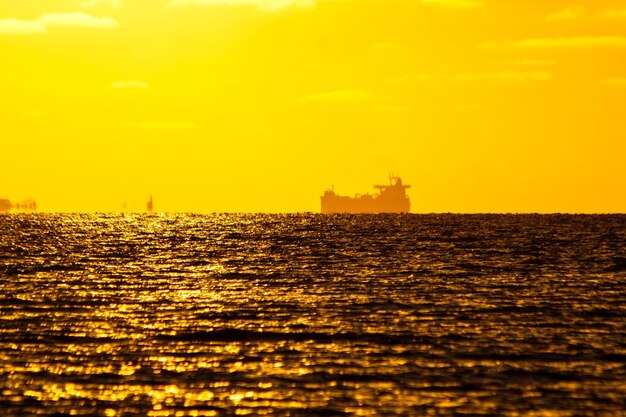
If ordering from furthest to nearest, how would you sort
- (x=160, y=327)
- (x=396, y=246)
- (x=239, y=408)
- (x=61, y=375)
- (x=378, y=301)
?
(x=396, y=246) < (x=378, y=301) < (x=160, y=327) < (x=61, y=375) < (x=239, y=408)

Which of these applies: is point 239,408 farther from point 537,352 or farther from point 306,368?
point 537,352

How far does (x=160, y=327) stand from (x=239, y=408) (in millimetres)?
16273

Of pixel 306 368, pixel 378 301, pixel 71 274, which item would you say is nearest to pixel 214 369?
pixel 306 368

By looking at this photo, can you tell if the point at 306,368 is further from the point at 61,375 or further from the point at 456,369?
the point at 61,375

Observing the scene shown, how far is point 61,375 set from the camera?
107 ft

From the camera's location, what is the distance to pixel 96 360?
117 feet

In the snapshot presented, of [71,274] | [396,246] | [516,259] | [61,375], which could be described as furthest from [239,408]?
[396,246]

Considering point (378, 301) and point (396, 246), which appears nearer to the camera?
point (378, 301)

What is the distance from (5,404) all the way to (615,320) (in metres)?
30.2

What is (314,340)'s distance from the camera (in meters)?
40.0

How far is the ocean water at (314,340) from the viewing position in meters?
29.2

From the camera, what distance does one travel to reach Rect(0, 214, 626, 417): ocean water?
29.2 metres

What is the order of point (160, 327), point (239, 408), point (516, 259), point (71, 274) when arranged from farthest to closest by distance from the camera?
point (516, 259), point (71, 274), point (160, 327), point (239, 408)

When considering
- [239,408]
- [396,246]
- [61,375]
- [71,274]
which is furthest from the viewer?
[396,246]
